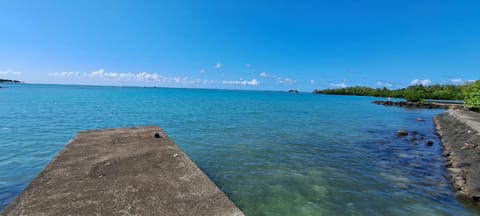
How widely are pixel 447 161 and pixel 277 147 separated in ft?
23.3

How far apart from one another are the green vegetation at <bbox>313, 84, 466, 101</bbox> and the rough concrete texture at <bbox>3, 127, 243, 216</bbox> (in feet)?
106

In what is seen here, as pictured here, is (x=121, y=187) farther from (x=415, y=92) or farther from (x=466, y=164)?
(x=415, y=92)

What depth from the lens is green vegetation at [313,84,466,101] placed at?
57.4 meters

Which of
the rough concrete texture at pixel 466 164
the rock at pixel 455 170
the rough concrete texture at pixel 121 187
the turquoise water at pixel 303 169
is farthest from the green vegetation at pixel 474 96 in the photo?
the rough concrete texture at pixel 121 187

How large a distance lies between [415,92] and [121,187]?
84857 millimetres

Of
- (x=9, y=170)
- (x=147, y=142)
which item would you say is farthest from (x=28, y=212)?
(x=9, y=170)

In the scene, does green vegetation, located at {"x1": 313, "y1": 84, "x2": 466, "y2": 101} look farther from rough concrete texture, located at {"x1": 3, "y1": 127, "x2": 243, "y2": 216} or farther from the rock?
rough concrete texture, located at {"x1": 3, "y1": 127, "x2": 243, "y2": 216}

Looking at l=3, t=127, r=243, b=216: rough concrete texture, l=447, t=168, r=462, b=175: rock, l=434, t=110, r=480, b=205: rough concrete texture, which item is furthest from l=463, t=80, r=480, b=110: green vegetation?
l=3, t=127, r=243, b=216: rough concrete texture

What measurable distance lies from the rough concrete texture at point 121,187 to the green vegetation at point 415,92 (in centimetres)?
3239

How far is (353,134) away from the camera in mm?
14875

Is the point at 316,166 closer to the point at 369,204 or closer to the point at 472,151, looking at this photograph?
the point at 369,204

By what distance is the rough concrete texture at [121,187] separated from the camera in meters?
2.94

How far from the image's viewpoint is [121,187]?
359 cm

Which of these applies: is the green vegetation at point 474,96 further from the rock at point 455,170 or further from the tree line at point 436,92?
the rock at point 455,170
